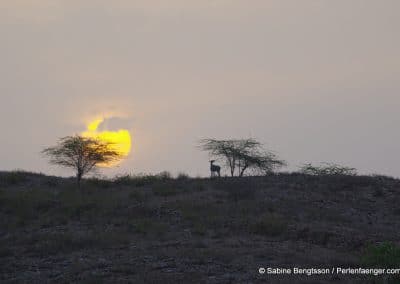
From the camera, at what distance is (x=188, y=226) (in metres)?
25.9

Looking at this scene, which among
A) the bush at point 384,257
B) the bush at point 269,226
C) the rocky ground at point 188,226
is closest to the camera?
the bush at point 384,257

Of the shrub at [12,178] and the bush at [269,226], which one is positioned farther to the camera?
the shrub at [12,178]

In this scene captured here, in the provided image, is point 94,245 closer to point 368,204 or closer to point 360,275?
point 360,275

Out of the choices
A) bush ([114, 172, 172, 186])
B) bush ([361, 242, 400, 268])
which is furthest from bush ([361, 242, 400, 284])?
bush ([114, 172, 172, 186])

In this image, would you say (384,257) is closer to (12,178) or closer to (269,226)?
(269,226)

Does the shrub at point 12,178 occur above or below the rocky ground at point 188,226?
above

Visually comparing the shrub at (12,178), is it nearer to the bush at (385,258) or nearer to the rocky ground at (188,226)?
the rocky ground at (188,226)

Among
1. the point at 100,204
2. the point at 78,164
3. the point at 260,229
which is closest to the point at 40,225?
the point at 100,204

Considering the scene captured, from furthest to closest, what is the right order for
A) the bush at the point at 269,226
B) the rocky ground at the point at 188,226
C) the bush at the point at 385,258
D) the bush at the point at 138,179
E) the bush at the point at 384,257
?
the bush at the point at 138,179 < the bush at the point at 269,226 < the rocky ground at the point at 188,226 < the bush at the point at 384,257 < the bush at the point at 385,258

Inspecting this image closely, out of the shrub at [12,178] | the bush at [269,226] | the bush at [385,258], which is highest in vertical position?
the shrub at [12,178]

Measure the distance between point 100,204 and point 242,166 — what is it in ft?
51.8

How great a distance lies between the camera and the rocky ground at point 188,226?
19797 mm

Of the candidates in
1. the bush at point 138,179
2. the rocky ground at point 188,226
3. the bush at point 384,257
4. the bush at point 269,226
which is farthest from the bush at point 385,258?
the bush at point 138,179

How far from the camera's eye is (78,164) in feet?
131
